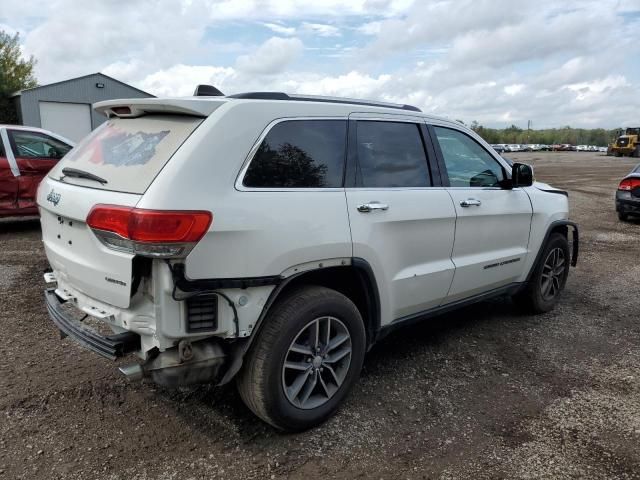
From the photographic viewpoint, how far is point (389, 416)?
3453mm

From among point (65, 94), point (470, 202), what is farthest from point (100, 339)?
point (65, 94)

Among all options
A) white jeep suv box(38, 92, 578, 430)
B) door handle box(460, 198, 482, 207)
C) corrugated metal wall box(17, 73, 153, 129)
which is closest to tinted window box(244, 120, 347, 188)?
white jeep suv box(38, 92, 578, 430)

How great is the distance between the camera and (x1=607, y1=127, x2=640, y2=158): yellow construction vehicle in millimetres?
48656

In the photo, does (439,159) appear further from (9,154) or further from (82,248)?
(9,154)

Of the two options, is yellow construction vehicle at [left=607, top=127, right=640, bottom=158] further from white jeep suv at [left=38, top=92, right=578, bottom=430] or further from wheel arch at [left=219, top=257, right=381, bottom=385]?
wheel arch at [left=219, top=257, right=381, bottom=385]

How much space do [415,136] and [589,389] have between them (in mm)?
2150

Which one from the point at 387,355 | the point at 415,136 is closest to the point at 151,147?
the point at 415,136

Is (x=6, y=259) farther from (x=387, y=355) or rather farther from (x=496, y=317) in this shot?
(x=496, y=317)

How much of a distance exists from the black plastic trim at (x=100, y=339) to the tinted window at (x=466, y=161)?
250 centimetres

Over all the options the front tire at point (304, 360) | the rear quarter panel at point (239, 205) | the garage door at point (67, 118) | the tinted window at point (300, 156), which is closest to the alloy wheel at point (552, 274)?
the front tire at point (304, 360)

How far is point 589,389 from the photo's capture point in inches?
152

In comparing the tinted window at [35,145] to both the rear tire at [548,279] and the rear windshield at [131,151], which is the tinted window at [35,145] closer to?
the rear windshield at [131,151]

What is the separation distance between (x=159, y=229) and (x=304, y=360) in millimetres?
1164

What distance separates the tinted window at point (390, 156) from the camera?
11.6 feet
